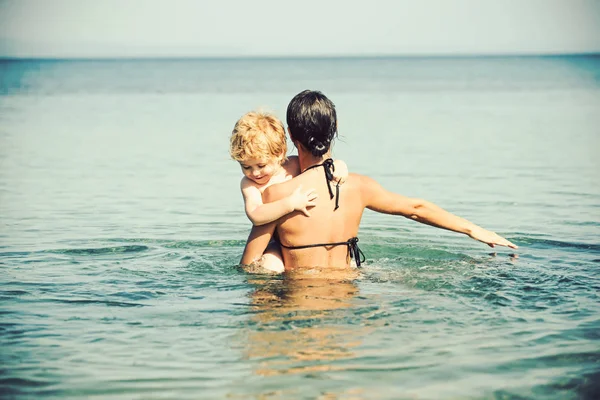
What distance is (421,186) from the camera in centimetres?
1153

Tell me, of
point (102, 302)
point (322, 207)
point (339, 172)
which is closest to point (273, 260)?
point (322, 207)

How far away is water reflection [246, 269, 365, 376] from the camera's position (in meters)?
4.58

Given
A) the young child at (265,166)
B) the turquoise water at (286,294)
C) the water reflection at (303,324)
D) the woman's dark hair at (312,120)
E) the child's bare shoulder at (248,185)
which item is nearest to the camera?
the turquoise water at (286,294)

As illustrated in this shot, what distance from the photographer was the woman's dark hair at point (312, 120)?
564 centimetres

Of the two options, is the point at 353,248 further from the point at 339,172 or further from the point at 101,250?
the point at 101,250

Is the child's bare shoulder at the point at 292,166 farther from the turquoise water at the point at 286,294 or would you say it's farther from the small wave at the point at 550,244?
the small wave at the point at 550,244

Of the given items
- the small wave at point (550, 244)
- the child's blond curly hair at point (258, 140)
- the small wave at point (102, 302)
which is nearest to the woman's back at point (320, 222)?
the child's blond curly hair at point (258, 140)

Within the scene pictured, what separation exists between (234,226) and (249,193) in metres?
3.21

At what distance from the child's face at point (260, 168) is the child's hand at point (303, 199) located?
0.89 feet

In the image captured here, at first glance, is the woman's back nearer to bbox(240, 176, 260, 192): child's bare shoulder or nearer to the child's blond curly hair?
bbox(240, 176, 260, 192): child's bare shoulder

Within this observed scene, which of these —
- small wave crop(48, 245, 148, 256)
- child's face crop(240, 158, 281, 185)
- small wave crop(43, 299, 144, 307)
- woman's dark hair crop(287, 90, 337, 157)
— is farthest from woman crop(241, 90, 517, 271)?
small wave crop(48, 245, 148, 256)

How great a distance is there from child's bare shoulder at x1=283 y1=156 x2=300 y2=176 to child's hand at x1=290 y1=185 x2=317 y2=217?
341 millimetres

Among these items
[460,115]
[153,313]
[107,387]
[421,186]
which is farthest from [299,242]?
[460,115]

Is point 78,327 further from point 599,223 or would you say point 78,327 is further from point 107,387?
point 599,223
